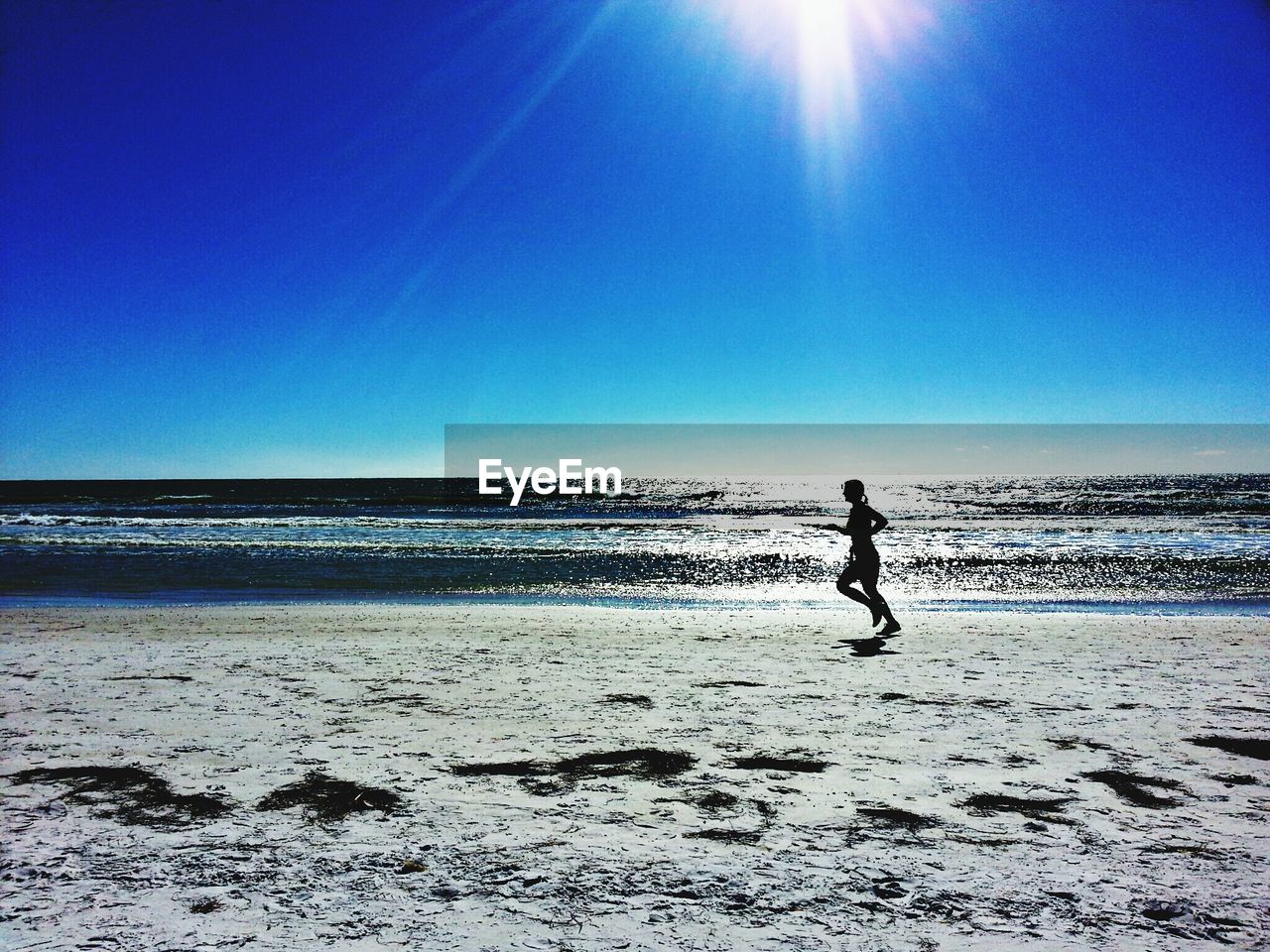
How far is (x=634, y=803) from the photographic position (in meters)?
4.56

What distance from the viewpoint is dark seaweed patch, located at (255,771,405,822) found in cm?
443

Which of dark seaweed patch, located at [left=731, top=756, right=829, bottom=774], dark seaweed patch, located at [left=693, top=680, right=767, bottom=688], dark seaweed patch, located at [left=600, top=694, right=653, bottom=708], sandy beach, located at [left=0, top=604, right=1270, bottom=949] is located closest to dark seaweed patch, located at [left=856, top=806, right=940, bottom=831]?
sandy beach, located at [left=0, top=604, right=1270, bottom=949]

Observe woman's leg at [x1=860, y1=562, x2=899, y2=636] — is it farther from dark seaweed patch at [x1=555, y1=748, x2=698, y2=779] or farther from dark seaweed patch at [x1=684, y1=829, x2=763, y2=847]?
dark seaweed patch at [x1=684, y1=829, x2=763, y2=847]

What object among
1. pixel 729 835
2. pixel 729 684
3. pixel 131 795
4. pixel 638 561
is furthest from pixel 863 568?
pixel 638 561

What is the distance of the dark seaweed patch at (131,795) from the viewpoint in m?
4.34

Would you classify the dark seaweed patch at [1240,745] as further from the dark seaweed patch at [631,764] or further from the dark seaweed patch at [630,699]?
the dark seaweed patch at [630,699]

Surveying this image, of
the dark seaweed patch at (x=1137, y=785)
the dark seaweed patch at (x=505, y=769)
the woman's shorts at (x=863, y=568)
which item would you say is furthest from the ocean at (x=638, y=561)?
the dark seaweed patch at (x=505, y=769)

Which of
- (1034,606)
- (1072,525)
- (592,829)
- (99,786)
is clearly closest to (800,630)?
(1034,606)

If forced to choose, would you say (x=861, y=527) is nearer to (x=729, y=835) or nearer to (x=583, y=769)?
(x=583, y=769)

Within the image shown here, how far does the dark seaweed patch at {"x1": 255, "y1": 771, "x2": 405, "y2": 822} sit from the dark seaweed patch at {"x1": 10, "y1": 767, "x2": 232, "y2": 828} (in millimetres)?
296

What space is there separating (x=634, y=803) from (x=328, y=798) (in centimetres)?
181

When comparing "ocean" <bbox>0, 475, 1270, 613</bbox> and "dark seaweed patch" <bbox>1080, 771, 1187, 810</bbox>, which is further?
"ocean" <bbox>0, 475, 1270, 613</bbox>

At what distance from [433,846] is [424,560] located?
1959 centimetres

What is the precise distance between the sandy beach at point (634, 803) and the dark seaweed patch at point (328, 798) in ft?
0.06
